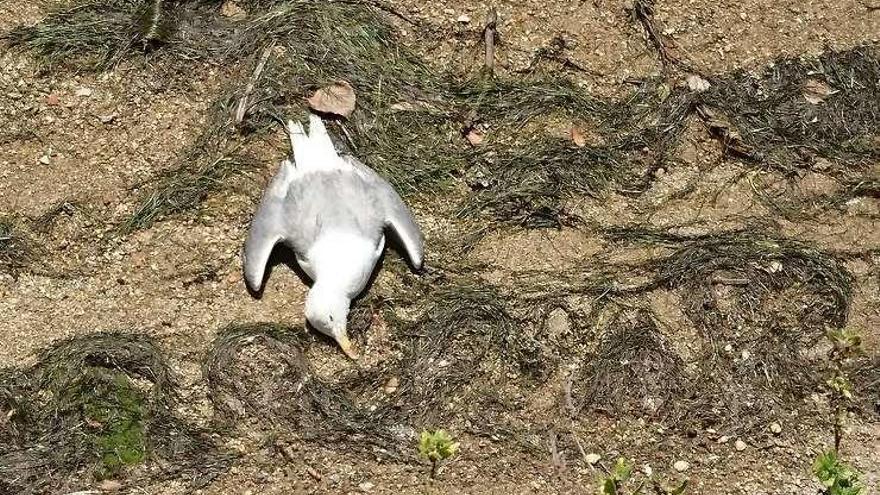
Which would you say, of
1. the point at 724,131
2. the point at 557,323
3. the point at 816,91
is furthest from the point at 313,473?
the point at 816,91

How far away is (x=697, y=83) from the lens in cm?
537

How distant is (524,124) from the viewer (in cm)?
526

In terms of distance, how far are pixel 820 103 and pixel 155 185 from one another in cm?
318

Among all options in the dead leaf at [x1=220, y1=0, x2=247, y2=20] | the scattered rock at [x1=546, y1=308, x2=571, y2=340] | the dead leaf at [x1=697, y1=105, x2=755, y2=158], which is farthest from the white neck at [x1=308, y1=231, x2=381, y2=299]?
the dead leaf at [x1=697, y1=105, x2=755, y2=158]

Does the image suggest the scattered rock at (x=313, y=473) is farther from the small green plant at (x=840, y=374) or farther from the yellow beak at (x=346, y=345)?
the small green plant at (x=840, y=374)

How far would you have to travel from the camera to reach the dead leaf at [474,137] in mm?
5203

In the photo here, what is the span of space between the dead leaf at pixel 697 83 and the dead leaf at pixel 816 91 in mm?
476

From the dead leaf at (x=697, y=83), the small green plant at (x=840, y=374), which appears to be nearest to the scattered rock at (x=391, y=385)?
the small green plant at (x=840, y=374)

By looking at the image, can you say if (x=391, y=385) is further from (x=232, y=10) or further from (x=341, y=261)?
(x=232, y=10)

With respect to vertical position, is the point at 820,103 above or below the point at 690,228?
above

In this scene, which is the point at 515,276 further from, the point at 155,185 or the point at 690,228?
the point at 155,185

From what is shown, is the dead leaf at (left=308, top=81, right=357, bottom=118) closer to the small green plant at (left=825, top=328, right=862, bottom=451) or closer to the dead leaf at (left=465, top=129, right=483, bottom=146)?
the dead leaf at (left=465, top=129, right=483, bottom=146)

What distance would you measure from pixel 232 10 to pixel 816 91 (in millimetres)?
2887

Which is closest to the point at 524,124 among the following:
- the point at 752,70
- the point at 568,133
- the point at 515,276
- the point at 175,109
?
the point at 568,133
